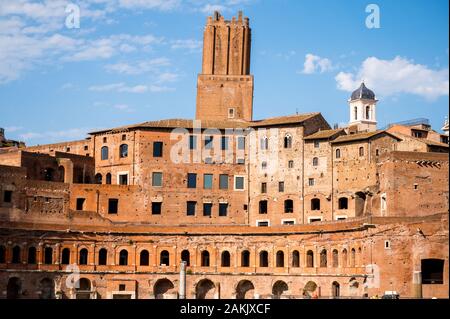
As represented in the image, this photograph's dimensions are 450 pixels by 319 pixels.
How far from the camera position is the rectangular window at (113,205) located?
70.2 metres

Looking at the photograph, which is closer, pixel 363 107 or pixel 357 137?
pixel 357 137

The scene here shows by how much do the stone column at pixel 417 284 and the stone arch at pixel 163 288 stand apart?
797 inches

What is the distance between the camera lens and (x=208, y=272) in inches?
2662

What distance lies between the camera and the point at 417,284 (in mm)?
55094

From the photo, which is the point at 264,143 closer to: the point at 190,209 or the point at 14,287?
the point at 190,209

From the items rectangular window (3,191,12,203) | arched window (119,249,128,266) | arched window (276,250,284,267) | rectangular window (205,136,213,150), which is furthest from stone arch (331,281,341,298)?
rectangular window (3,191,12,203)

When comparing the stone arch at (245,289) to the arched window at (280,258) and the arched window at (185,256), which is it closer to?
the arched window at (280,258)

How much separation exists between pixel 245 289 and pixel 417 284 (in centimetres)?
1626

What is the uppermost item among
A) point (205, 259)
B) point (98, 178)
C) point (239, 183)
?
point (98, 178)

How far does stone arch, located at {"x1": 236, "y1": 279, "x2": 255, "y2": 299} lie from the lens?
6694 cm

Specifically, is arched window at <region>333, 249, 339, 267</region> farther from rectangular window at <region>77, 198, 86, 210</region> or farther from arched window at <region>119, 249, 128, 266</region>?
rectangular window at <region>77, 198, 86, 210</region>

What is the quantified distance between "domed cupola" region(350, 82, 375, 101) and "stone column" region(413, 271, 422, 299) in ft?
149

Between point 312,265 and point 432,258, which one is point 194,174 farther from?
point 432,258

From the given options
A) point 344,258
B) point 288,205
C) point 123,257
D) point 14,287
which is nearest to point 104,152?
point 123,257
